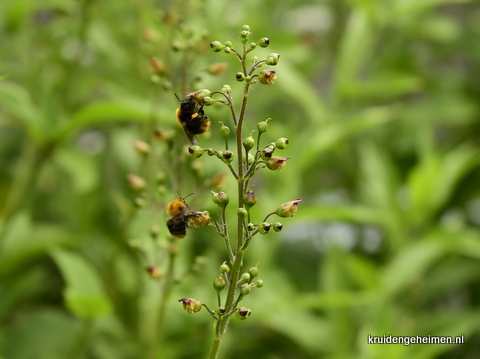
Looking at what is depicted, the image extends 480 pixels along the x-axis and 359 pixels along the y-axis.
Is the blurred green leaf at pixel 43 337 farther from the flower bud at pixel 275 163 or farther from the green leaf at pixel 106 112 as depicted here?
the flower bud at pixel 275 163

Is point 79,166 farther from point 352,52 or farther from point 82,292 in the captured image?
point 352,52

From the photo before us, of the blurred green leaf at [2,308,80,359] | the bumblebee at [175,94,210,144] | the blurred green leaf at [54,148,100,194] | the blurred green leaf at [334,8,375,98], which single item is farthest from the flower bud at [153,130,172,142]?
the blurred green leaf at [334,8,375,98]

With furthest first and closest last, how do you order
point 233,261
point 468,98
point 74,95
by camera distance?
point 468,98 → point 74,95 → point 233,261

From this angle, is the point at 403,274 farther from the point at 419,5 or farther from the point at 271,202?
the point at 419,5

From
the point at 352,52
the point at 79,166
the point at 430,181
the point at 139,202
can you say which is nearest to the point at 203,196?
the point at 139,202

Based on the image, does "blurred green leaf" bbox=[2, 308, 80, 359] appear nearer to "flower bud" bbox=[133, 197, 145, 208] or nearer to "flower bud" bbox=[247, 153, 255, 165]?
"flower bud" bbox=[133, 197, 145, 208]

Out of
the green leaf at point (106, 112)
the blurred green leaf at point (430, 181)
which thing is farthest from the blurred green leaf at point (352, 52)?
the green leaf at point (106, 112)

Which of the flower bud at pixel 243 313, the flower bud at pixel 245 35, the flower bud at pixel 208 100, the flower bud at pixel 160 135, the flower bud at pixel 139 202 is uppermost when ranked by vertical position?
the flower bud at pixel 160 135

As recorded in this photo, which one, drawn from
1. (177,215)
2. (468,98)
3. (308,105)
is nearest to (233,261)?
(177,215)
